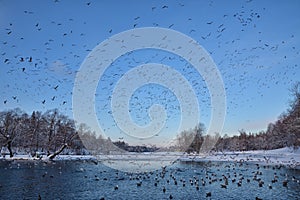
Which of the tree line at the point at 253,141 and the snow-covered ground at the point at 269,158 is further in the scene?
the tree line at the point at 253,141

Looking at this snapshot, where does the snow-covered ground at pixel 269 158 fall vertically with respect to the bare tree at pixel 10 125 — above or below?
below

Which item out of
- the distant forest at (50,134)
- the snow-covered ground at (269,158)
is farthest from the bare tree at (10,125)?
the snow-covered ground at (269,158)

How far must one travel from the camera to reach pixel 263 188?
1008 inches

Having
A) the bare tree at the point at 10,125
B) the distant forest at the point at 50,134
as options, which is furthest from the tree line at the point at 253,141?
the bare tree at the point at 10,125

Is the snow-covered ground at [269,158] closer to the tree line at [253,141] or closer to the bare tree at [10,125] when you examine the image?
the tree line at [253,141]

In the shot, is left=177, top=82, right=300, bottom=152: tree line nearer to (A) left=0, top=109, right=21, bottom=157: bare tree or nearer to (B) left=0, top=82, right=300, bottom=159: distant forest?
(B) left=0, top=82, right=300, bottom=159: distant forest

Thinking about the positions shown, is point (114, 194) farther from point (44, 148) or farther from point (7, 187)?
point (44, 148)

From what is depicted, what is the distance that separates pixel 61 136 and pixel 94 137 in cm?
4138

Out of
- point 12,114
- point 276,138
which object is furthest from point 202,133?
point 12,114

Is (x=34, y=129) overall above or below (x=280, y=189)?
above

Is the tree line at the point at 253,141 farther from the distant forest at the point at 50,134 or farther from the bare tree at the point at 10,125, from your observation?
the bare tree at the point at 10,125

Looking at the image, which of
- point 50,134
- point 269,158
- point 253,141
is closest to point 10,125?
point 50,134

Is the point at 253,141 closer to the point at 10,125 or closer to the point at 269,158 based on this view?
the point at 269,158

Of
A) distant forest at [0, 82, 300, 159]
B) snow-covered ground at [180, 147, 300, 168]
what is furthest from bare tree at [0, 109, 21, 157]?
snow-covered ground at [180, 147, 300, 168]
